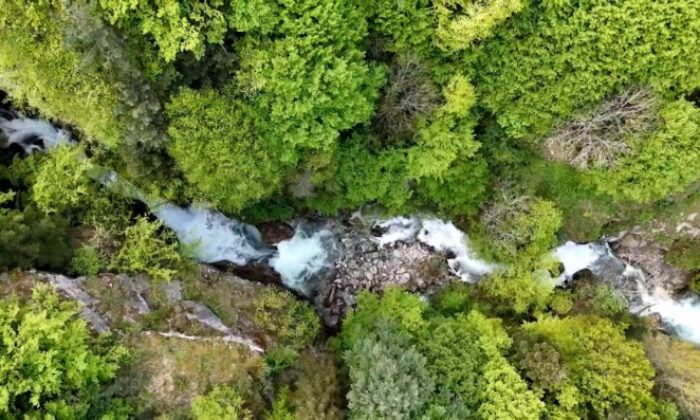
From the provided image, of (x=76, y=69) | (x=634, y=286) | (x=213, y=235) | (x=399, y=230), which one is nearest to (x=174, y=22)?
(x=76, y=69)

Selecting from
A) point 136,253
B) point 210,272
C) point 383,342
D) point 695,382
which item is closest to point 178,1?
point 136,253

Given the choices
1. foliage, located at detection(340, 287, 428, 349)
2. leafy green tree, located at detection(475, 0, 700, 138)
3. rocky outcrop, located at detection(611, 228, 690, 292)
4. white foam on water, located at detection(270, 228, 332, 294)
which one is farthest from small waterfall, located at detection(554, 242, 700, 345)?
white foam on water, located at detection(270, 228, 332, 294)

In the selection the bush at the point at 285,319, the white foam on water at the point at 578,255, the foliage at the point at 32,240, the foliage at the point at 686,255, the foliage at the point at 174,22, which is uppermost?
the foliage at the point at 686,255

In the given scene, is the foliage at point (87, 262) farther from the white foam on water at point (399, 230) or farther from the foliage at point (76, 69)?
the white foam on water at point (399, 230)

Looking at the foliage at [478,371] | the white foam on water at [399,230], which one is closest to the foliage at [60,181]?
the white foam on water at [399,230]

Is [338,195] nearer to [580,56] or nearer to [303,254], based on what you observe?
[303,254]
